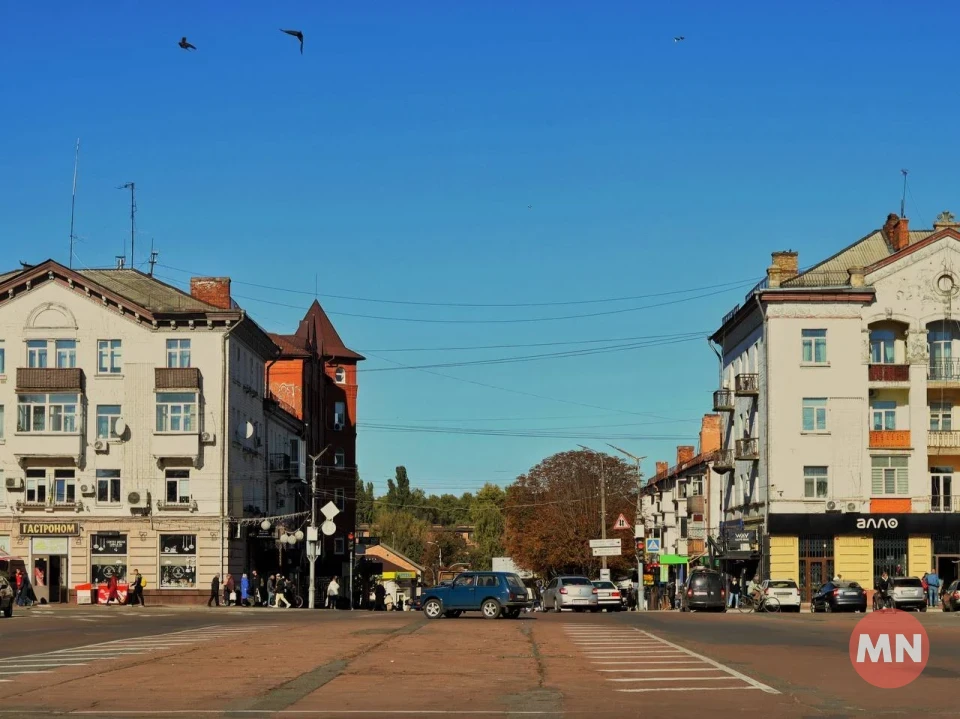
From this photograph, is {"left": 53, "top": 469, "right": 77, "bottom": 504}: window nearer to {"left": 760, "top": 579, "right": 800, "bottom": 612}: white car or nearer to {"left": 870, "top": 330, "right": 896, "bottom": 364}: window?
{"left": 760, "top": 579, "right": 800, "bottom": 612}: white car

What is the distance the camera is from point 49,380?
66875 mm

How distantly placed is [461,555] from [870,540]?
98.7 meters

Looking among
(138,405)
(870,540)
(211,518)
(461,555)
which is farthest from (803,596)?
(461,555)

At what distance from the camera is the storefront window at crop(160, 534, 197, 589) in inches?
2643

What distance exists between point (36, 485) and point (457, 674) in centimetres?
5066

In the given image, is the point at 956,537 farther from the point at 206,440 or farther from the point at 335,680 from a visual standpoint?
the point at 335,680

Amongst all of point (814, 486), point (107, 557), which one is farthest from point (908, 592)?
point (107, 557)

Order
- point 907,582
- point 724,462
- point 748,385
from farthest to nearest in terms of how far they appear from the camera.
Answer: point 724,462
point 748,385
point 907,582

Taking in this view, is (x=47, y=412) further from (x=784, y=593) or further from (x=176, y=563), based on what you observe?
(x=784, y=593)

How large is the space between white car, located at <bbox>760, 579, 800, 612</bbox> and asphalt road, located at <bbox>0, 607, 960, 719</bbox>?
23.3 meters

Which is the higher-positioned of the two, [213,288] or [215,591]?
[213,288]

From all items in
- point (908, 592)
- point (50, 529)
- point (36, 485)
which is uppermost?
point (36, 485)

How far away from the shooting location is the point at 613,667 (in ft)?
72.7

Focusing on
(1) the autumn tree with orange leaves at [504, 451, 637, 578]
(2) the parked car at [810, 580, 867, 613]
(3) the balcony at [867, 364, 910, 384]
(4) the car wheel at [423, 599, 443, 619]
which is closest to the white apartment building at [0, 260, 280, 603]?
(4) the car wheel at [423, 599, 443, 619]
